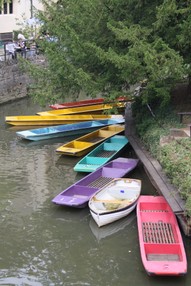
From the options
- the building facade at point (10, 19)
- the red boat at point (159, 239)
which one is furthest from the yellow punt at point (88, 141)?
the building facade at point (10, 19)

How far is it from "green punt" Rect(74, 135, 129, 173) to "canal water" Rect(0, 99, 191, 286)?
1.23 feet

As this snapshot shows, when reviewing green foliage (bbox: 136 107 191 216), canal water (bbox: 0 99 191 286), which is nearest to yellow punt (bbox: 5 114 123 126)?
green foliage (bbox: 136 107 191 216)

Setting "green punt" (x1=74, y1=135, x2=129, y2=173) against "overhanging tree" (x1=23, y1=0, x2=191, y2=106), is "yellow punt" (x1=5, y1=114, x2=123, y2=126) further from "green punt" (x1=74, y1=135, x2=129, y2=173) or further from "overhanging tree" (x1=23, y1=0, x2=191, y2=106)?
"green punt" (x1=74, y1=135, x2=129, y2=173)

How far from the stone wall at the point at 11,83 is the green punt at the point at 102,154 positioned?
9.45 metres

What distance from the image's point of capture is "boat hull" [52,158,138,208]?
9.92 m

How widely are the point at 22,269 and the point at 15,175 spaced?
495cm

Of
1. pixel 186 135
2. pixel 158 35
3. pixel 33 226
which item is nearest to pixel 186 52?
pixel 158 35

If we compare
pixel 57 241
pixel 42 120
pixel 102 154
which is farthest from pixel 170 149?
pixel 42 120

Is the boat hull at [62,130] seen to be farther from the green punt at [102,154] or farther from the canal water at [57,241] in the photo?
the canal water at [57,241]

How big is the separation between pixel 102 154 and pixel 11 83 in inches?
431

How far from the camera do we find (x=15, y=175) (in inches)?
493

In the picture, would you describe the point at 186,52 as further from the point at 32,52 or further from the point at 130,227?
the point at 32,52

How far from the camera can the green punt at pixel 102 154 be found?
1225 cm

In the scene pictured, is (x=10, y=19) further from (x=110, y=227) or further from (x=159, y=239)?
(x=159, y=239)
